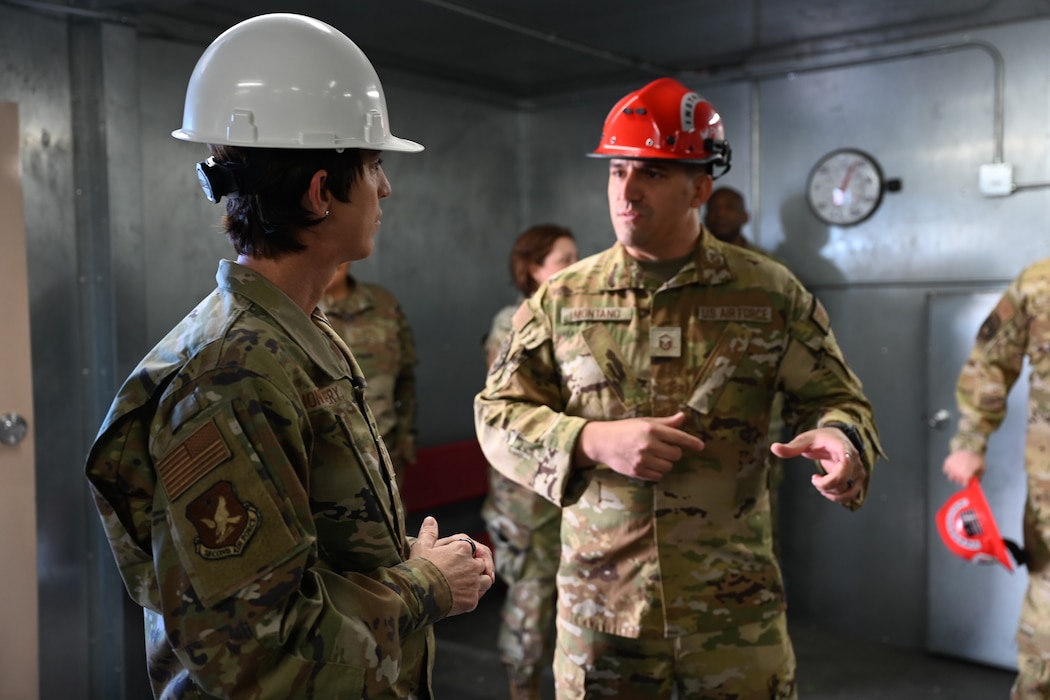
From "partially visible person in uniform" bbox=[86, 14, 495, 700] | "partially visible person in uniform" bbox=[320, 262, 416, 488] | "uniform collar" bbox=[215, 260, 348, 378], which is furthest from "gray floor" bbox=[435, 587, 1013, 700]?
"uniform collar" bbox=[215, 260, 348, 378]

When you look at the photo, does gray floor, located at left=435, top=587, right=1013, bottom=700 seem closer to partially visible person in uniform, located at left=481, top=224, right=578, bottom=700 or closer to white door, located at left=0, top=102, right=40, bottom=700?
partially visible person in uniform, located at left=481, top=224, right=578, bottom=700

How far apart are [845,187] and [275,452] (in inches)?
156

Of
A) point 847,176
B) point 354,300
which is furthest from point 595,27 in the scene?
point 354,300

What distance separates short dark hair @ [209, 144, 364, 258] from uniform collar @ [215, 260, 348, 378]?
0.05 metres

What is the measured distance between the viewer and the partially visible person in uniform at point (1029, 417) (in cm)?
284

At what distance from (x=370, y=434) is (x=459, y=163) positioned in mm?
4215

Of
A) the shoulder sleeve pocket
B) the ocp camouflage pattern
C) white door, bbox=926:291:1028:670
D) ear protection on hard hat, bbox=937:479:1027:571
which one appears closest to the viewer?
the shoulder sleeve pocket

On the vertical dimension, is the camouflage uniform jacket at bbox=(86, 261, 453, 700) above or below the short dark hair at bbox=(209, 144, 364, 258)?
below

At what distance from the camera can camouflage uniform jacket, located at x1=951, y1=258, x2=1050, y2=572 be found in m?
2.96

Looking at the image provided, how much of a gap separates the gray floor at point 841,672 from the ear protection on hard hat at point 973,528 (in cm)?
96

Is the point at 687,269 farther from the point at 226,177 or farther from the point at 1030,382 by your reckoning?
the point at 1030,382

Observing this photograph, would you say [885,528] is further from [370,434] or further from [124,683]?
[370,434]

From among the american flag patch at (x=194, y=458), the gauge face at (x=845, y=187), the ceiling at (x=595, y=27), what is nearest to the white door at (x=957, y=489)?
the gauge face at (x=845, y=187)

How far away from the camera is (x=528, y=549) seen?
357cm
